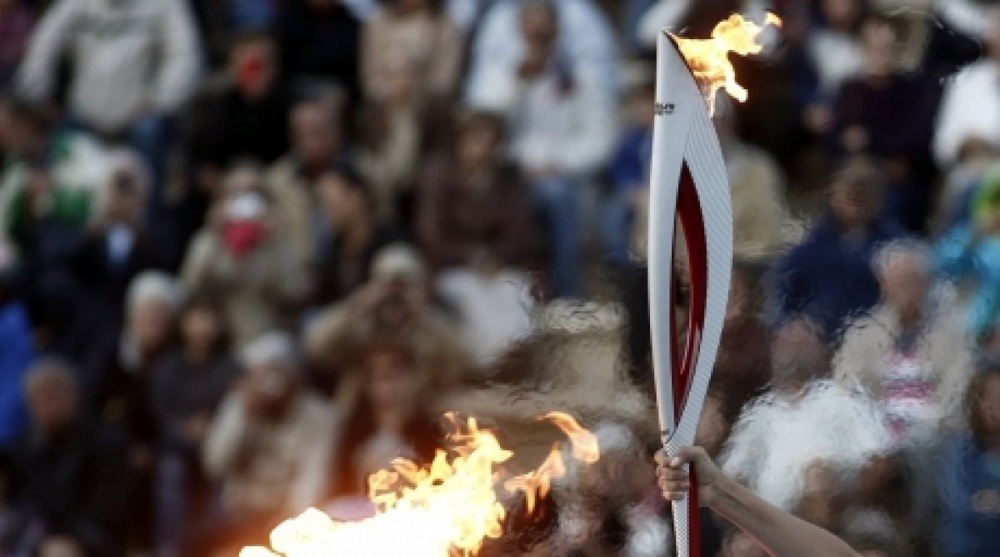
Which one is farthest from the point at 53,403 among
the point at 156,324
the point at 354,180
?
the point at 354,180

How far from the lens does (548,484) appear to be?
7.63m

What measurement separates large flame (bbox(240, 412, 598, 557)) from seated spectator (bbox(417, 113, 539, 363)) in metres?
3.12

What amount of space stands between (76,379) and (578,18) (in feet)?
9.55

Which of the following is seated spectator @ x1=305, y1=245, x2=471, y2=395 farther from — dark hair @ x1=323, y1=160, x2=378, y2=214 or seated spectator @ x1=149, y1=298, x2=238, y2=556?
seated spectator @ x1=149, y1=298, x2=238, y2=556

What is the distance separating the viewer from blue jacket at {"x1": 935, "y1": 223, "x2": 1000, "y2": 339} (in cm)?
857

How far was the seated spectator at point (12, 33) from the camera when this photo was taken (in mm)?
11719

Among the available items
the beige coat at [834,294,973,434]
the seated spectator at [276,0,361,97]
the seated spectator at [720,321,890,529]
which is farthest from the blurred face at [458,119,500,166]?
the beige coat at [834,294,973,434]

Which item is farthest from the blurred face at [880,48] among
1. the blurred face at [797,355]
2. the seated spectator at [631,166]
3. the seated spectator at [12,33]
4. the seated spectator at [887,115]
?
the seated spectator at [12,33]

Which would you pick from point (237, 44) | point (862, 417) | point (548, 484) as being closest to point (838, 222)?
point (862, 417)

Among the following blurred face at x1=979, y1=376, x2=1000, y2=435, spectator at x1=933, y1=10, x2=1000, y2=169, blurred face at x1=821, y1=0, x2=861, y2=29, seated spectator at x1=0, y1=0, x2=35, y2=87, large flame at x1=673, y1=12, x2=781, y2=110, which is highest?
seated spectator at x1=0, y1=0, x2=35, y2=87

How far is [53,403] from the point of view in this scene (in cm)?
1062

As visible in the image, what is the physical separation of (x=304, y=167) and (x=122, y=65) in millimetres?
1289

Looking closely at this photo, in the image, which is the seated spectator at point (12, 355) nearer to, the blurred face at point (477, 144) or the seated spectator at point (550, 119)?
the blurred face at point (477, 144)

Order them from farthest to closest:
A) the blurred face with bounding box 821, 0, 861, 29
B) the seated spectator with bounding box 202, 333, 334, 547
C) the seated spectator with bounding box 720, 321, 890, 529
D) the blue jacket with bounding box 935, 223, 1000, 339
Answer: the seated spectator with bounding box 202, 333, 334, 547
the blurred face with bounding box 821, 0, 861, 29
the blue jacket with bounding box 935, 223, 1000, 339
the seated spectator with bounding box 720, 321, 890, 529
